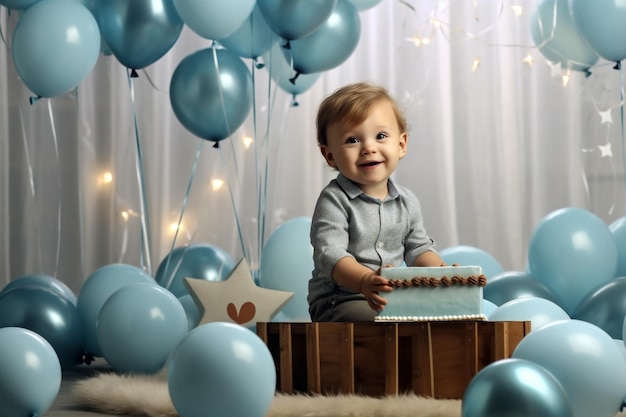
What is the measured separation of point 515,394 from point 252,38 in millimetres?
1878

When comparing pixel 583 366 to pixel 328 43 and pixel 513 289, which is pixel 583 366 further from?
pixel 328 43

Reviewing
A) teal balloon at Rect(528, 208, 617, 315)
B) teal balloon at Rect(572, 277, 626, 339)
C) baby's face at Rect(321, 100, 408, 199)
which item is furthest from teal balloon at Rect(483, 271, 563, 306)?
baby's face at Rect(321, 100, 408, 199)

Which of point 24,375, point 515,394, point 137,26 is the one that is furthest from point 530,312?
point 137,26

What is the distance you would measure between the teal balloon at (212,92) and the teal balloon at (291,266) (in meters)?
0.41

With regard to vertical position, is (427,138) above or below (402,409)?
above

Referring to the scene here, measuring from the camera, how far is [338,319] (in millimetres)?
2164

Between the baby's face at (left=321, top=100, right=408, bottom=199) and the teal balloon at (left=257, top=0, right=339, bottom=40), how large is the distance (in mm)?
634

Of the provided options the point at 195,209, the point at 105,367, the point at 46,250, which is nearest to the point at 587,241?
the point at 105,367

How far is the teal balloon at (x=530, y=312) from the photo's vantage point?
2.16 meters

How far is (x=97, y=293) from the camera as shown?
9.39ft

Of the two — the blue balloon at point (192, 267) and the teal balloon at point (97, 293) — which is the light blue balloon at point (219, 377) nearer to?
the teal balloon at point (97, 293)

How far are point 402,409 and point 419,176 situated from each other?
8.67 ft

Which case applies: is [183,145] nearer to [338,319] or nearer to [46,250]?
[46,250]

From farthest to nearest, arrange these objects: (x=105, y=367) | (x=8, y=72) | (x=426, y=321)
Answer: (x=8, y=72)
(x=105, y=367)
(x=426, y=321)
